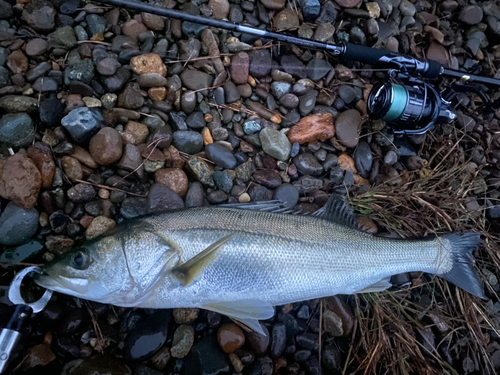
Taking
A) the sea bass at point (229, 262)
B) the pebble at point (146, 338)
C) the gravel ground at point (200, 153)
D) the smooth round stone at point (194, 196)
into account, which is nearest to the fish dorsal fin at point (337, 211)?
the sea bass at point (229, 262)

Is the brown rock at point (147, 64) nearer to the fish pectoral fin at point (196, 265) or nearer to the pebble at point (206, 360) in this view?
the fish pectoral fin at point (196, 265)

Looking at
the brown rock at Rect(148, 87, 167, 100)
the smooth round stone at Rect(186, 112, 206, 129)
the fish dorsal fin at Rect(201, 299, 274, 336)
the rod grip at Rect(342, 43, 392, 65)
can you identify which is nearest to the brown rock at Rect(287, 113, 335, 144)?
the rod grip at Rect(342, 43, 392, 65)

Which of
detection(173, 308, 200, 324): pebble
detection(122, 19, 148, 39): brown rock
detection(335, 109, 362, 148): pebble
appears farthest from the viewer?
detection(335, 109, 362, 148): pebble

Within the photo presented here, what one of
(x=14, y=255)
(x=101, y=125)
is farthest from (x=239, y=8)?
(x=14, y=255)

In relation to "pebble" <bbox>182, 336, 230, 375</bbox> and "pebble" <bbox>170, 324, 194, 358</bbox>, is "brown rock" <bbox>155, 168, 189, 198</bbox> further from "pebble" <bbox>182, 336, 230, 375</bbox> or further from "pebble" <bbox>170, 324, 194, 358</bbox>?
"pebble" <bbox>182, 336, 230, 375</bbox>

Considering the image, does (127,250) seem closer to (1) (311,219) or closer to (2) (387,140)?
(1) (311,219)

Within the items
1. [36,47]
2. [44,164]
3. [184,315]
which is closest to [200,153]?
[44,164]
